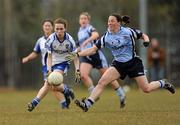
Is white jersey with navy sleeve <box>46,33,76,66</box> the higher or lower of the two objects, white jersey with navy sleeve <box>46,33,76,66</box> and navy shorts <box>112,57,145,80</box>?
the higher

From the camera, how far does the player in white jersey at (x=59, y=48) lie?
15.3m

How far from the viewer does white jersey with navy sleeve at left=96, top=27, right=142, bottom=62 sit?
14742 millimetres

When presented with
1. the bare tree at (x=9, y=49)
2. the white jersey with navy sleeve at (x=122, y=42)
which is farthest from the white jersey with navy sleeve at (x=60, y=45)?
the bare tree at (x=9, y=49)

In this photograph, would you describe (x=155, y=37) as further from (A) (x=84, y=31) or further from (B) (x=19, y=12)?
(A) (x=84, y=31)

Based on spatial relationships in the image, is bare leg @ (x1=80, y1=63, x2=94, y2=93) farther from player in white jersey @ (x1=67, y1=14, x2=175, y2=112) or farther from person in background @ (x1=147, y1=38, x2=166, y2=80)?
person in background @ (x1=147, y1=38, x2=166, y2=80)

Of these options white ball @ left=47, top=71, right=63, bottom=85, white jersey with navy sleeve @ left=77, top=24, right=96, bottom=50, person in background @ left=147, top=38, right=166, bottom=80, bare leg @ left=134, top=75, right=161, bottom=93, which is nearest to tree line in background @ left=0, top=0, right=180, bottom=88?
person in background @ left=147, top=38, right=166, bottom=80

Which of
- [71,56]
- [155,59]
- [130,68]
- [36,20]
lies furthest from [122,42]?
[36,20]

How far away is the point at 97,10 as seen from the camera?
43.0 m

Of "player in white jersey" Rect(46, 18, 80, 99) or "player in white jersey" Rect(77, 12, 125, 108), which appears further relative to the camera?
"player in white jersey" Rect(77, 12, 125, 108)

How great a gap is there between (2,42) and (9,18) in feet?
5.08

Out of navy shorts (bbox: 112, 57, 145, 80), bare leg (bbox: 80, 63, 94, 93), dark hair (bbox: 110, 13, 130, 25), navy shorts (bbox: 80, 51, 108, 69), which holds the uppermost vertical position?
dark hair (bbox: 110, 13, 130, 25)

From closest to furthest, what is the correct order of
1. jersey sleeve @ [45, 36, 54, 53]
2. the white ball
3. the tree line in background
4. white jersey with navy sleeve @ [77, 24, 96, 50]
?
the white ball, jersey sleeve @ [45, 36, 54, 53], white jersey with navy sleeve @ [77, 24, 96, 50], the tree line in background

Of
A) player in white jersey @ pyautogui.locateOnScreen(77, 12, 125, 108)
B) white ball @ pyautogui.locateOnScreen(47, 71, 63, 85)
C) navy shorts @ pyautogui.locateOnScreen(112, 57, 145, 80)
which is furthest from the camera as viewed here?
player in white jersey @ pyautogui.locateOnScreen(77, 12, 125, 108)

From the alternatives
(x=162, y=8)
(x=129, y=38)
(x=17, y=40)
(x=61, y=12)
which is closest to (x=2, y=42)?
(x=17, y=40)
